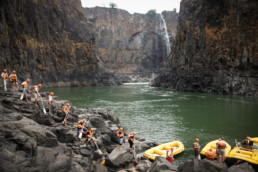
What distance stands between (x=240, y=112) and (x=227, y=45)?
26.6m

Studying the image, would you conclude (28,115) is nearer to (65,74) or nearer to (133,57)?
(65,74)

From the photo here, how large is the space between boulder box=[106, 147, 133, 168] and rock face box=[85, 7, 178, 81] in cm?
11035

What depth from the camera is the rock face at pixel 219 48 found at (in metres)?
45.3

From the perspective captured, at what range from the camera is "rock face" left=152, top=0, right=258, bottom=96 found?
1785 inches

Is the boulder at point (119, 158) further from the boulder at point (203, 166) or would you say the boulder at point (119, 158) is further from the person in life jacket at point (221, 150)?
the person in life jacket at point (221, 150)

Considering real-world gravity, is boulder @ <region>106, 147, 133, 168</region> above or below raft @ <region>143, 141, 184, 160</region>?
above

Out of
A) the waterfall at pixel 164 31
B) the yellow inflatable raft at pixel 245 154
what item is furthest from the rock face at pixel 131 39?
the yellow inflatable raft at pixel 245 154

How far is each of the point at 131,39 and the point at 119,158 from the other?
404ft

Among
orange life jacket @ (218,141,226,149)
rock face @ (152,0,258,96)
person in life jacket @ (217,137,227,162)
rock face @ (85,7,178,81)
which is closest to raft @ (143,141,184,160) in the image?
person in life jacket @ (217,137,227,162)

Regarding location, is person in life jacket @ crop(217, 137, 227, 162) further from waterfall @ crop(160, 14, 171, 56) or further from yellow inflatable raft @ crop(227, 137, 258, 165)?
waterfall @ crop(160, 14, 171, 56)

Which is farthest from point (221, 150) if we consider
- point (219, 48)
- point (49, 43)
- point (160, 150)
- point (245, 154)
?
point (49, 43)

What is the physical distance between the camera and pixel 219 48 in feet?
167

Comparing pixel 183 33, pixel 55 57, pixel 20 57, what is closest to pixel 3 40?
pixel 20 57

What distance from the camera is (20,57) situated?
53344 millimetres
